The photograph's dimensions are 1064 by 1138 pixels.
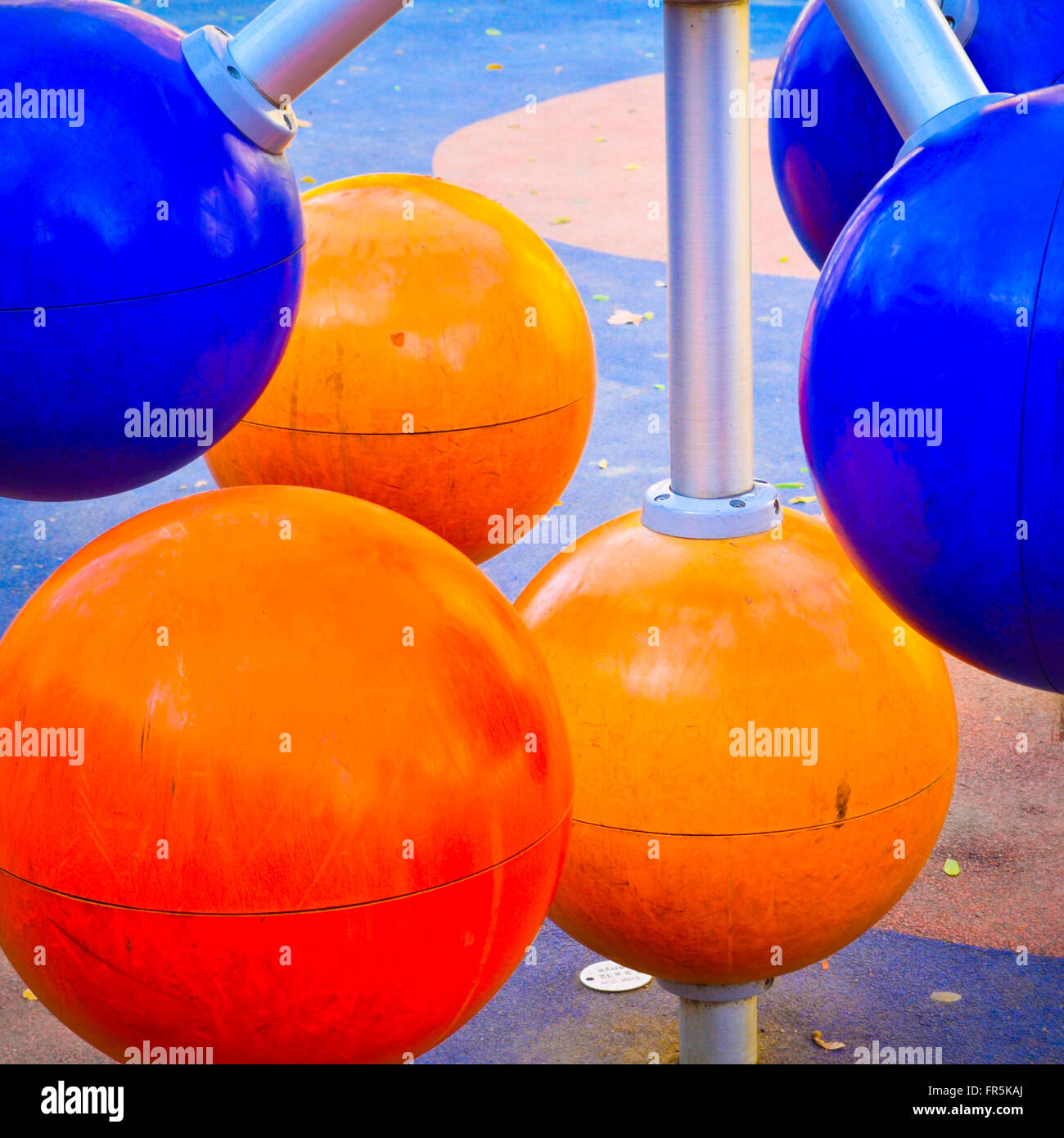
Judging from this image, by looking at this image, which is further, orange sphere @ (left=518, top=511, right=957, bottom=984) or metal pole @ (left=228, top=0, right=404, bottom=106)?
orange sphere @ (left=518, top=511, right=957, bottom=984)

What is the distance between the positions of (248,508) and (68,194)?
48cm

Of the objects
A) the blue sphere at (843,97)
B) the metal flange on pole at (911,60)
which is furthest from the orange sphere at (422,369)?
the metal flange on pole at (911,60)

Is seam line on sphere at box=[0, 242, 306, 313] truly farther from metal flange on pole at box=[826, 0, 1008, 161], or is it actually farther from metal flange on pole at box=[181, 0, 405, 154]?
metal flange on pole at box=[826, 0, 1008, 161]

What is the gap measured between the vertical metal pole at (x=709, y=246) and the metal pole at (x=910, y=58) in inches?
18.7

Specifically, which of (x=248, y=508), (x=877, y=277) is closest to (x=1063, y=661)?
(x=877, y=277)

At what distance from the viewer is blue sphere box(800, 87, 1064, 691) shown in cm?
141

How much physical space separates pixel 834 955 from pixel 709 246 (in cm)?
280

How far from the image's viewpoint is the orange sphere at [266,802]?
176 centimetres

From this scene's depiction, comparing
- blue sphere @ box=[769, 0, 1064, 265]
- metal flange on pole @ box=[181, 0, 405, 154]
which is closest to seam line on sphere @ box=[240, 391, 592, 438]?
blue sphere @ box=[769, 0, 1064, 265]

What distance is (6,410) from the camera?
1898 mm

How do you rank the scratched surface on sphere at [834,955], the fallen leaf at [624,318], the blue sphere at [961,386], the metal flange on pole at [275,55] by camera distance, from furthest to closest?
the fallen leaf at [624,318] < the scratched surface on sphere at [834,955] < the metal flange on pole at [275,55] < the blue sphere at [961,386]

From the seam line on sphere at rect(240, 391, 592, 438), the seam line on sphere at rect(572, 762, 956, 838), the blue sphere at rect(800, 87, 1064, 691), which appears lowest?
the seam line on sphere at rect(572, 762, 956, 838)

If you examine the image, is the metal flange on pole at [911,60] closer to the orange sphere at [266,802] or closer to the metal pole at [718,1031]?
the orange sphere at [266,802]

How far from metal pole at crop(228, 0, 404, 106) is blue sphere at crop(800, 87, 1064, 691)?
0.84 m
